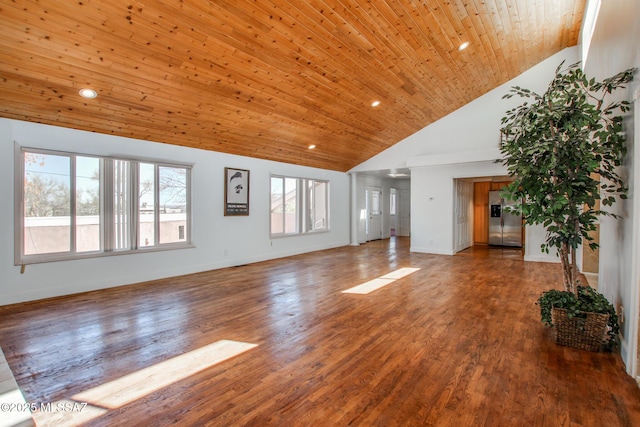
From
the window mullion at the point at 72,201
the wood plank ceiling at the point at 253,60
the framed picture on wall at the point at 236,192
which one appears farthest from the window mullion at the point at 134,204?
the framed picture on wall at the point at 236,192

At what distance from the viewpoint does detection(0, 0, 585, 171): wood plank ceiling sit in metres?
3.29

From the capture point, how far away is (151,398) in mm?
2090

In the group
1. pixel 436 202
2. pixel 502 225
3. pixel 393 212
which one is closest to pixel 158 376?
pixel 436 202

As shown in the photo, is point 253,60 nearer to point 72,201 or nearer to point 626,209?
point 72,201

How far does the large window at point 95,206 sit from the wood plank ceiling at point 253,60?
0.55 metres

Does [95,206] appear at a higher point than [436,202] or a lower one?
lower

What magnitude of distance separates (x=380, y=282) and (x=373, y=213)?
6615 mm

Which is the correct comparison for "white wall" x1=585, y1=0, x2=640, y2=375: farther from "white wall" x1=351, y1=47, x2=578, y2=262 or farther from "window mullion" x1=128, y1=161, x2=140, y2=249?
"window mullion" x1=128, y1=161, x2=140, y2=249

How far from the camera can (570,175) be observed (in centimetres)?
279

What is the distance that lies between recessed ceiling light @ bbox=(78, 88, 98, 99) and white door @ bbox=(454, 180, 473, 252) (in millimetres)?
7687

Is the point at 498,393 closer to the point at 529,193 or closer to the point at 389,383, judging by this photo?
the point at 389,383

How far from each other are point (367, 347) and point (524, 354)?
126 centimetres

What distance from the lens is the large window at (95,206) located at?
432cm

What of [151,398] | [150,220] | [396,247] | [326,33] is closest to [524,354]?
[151,398]
